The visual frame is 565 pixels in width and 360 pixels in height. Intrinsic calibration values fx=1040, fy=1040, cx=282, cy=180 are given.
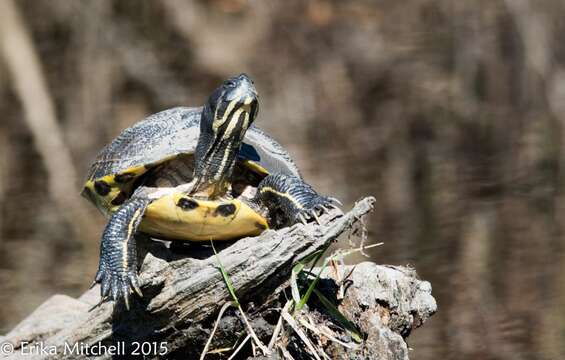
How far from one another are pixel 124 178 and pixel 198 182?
326 millimetres

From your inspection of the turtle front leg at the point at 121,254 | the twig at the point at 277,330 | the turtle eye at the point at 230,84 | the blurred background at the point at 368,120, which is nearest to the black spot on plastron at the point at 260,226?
the turtle front leg at the point at 121,254

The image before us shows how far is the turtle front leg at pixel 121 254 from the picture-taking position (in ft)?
10.8

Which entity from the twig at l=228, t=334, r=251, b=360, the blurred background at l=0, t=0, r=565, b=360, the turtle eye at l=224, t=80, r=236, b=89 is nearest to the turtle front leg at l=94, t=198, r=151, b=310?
the twig at l=228, t=334, r=251, b=360

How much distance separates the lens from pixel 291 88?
1064 centimetres

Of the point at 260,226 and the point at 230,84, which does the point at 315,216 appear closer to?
the point at 260,226

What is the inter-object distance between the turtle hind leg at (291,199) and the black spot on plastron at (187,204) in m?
0.28

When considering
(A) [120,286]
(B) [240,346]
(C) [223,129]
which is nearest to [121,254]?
(A) [120,286]

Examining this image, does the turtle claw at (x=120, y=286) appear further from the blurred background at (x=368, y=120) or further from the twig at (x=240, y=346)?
the blurred background at (x=368, y=120)

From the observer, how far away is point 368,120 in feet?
30.3

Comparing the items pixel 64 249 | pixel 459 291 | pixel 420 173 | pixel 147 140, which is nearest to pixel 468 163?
pixel 420 173

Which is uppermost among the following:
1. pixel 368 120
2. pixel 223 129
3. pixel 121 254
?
pixel 368 120

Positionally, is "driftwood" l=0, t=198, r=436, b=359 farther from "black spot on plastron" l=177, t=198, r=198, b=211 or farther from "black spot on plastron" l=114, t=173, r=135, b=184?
"black spot on plastron" l=114, t=173, r=135, b=184

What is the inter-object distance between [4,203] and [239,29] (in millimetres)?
6883

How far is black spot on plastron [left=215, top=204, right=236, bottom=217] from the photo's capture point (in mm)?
3855
